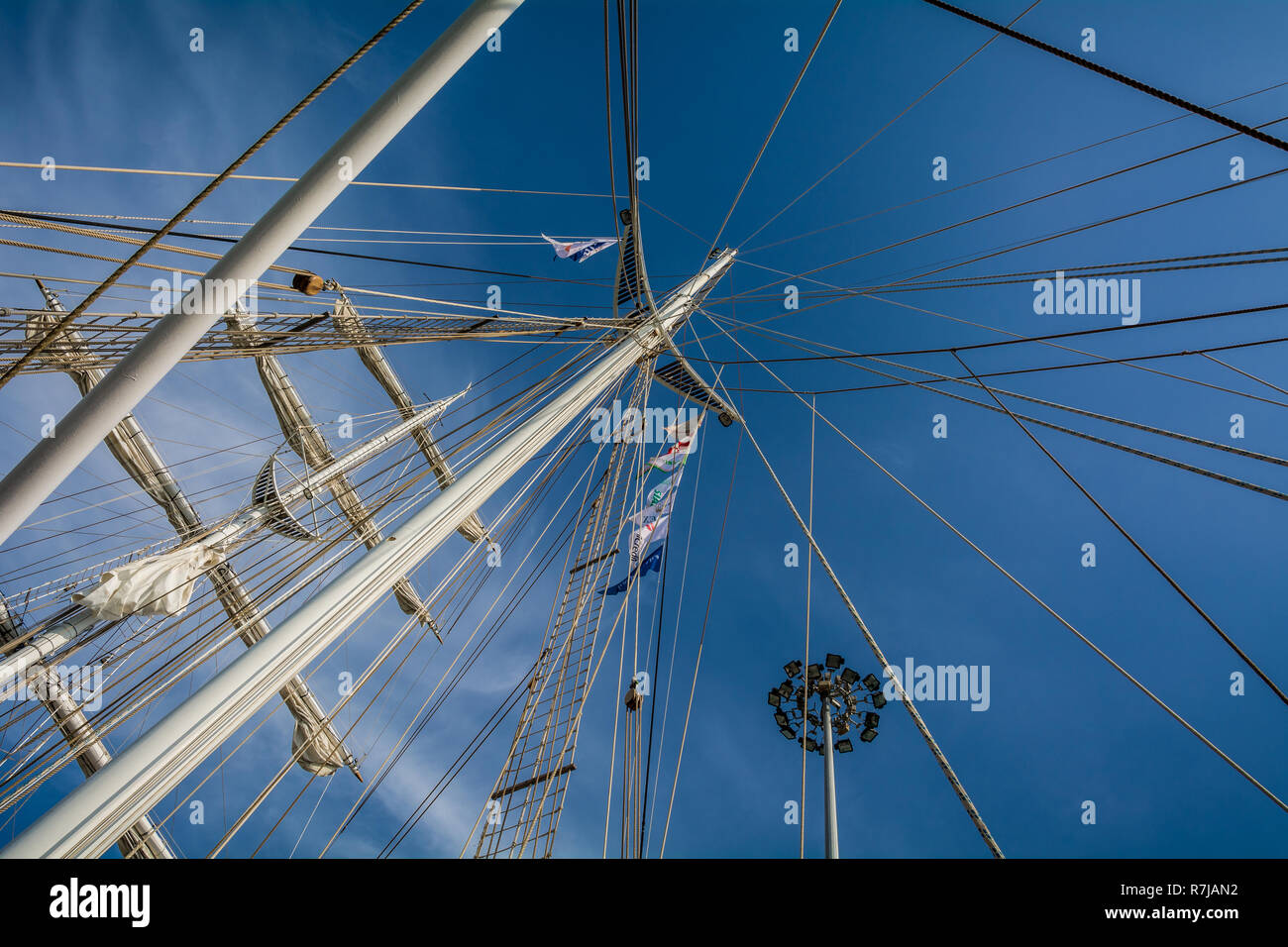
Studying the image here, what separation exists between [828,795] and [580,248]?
9.80 m

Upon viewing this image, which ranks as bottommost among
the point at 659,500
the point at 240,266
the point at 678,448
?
the point at 659,500

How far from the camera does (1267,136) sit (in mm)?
2451

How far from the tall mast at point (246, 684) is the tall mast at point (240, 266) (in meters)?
1.30

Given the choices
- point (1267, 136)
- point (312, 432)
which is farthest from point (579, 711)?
point (312, 432)

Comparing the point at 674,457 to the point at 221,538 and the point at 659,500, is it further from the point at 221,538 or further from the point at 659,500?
the point at 221,538

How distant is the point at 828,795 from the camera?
350 inches

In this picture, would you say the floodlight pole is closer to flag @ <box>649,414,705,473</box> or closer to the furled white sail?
flag @ <box>649,414,705,473</box>

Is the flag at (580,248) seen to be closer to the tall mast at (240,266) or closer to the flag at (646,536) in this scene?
the flag at (646,536)

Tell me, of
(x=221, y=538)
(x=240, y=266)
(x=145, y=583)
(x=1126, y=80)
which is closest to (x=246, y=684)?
(x=240, y=266)

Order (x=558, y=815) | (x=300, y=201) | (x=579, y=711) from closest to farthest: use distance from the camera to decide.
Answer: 1. (x=300, y=201)
2. (x=558, y=815)
3. (x=579, y=711)

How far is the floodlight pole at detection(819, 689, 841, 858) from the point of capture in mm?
8164

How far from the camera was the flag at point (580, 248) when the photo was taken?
10.3m
